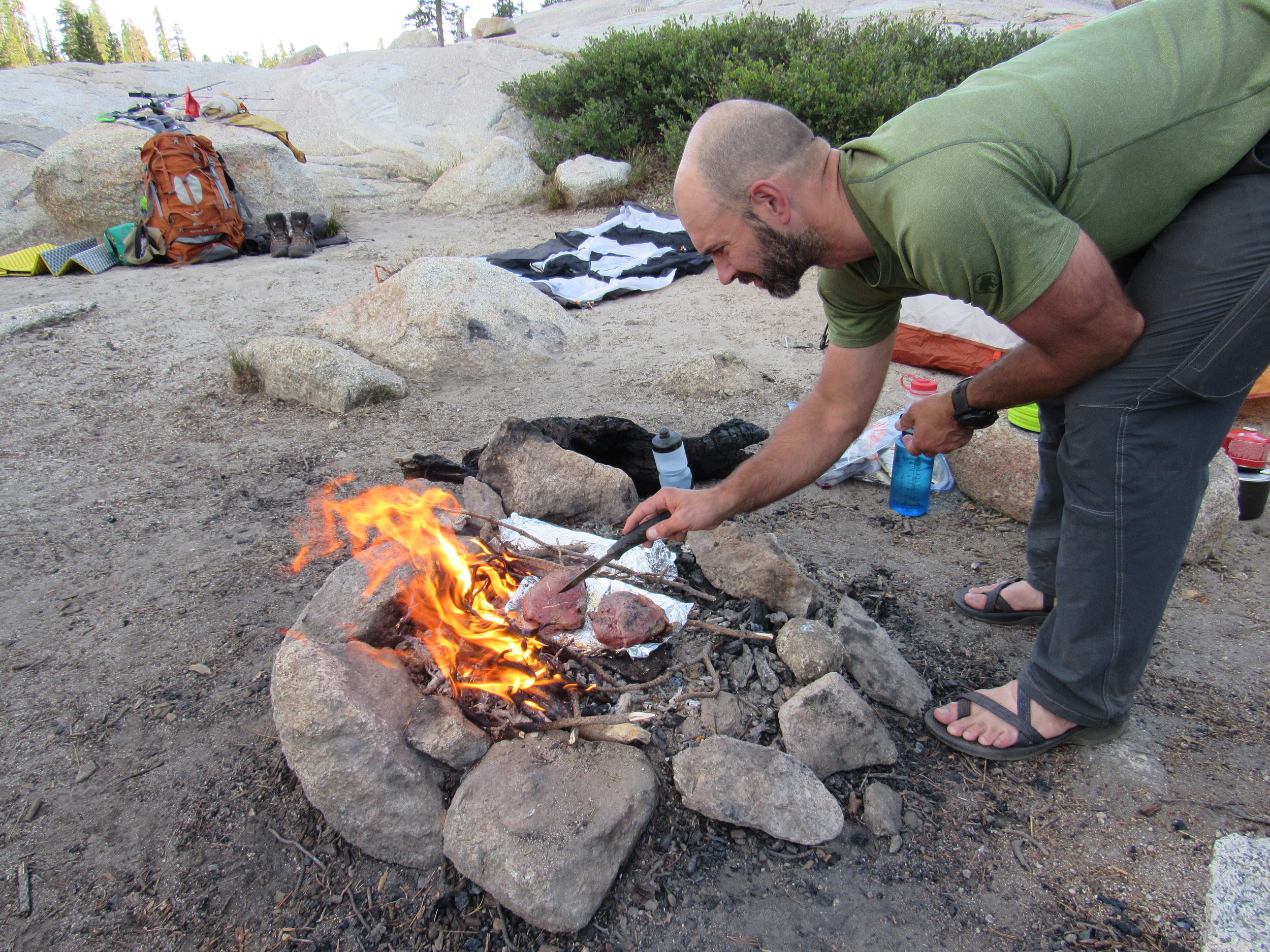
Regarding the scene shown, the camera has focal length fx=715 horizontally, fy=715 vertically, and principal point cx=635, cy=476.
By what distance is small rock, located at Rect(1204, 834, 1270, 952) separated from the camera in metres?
1.65

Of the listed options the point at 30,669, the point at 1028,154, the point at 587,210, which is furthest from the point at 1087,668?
the point at 587,210

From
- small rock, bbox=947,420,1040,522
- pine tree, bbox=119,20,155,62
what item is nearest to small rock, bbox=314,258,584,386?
small rock, bbox=947,420,1040,522

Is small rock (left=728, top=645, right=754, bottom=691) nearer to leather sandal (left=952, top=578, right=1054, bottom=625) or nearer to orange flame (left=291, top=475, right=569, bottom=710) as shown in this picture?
orange flame (left=291, top=475, right=569, bottom=710)

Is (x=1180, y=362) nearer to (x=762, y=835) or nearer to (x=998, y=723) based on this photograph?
(x=998, y=723)

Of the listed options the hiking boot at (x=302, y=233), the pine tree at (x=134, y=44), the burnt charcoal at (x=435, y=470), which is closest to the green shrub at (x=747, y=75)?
the hiking boot at (x=302, y=233)

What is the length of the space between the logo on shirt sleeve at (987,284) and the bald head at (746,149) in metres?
0.51

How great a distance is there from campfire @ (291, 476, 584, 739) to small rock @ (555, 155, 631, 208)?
807 cm

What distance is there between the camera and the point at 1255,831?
6.38 feet

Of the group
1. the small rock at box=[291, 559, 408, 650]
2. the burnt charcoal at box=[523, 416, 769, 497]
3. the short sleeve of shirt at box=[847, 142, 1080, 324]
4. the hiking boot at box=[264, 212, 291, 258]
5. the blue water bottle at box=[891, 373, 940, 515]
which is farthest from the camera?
the hiking boot at box=[264, 212, 291, 258]

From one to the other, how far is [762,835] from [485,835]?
2.47ft

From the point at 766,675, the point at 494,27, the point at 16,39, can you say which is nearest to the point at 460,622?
the point at 766,675

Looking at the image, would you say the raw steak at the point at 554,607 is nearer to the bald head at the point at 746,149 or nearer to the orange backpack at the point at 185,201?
the bald head at the point at 746,149

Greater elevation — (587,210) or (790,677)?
(587,210)

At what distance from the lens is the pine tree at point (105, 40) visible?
29041 millimetres
